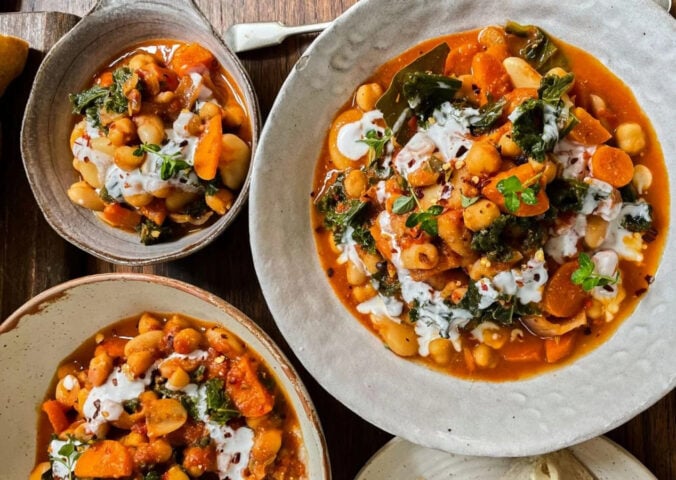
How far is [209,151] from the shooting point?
3.17m

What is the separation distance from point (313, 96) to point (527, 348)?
144 centimetres

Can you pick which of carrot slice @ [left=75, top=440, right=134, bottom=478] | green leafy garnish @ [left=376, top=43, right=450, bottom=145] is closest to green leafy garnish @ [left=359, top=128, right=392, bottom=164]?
green leafy garnish @ [left=376, top=43, right=450, bottom=145]

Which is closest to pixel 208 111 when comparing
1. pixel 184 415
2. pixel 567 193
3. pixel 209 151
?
pixel 209 151

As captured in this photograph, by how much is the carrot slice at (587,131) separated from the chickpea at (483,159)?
0.36 metres

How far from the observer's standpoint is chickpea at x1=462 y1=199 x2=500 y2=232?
2605mm

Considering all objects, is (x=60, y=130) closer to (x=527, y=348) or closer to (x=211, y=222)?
(x=211, y=222)

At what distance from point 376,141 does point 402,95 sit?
240 mm

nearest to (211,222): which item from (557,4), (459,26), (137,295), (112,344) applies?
(137,295)

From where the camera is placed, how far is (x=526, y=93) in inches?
112

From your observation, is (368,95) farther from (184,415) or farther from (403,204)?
(184,415)

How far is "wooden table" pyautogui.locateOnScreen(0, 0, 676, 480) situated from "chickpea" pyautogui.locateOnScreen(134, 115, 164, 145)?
1.81 ft

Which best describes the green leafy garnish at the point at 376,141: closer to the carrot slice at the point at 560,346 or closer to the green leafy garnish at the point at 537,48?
the green leafy garnish at the point at 537,48

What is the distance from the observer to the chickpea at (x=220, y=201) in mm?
3236

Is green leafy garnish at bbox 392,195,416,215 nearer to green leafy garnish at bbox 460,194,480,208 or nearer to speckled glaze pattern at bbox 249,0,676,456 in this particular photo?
green leafy garnish at bbox 460,194,480,208
